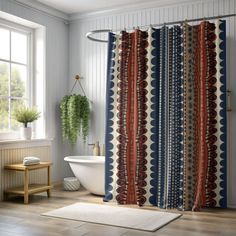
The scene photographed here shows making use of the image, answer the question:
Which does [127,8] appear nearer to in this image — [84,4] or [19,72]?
[84,4]

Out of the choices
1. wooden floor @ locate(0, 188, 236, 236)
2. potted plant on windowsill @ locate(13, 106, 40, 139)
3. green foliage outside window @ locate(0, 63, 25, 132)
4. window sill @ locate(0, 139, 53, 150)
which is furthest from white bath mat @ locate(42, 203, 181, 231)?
green foliage outside window @ locate(0, 63, 25, 132)

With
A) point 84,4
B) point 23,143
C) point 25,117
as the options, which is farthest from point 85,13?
point 23,143

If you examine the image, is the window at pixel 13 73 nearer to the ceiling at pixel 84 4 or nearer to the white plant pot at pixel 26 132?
the white plant pot at pixel 26 132

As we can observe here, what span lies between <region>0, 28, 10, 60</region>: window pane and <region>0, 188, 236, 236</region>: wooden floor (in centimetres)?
186

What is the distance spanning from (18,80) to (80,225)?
2.41 m

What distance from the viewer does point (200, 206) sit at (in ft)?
13.7

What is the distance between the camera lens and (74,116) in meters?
5.26

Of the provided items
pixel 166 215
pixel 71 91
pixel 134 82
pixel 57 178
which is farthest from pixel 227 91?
pixel 57 178

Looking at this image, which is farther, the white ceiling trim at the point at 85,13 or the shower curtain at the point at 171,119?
the white ceiling trim at the point at 85,13

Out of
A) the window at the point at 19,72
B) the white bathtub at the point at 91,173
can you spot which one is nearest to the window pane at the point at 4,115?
the window at the point at 19,72

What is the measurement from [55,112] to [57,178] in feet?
3.15

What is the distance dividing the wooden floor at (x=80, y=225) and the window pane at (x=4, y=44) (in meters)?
1.86

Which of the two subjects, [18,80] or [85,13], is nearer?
[18,80]

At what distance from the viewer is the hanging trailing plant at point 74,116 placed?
5266mm
